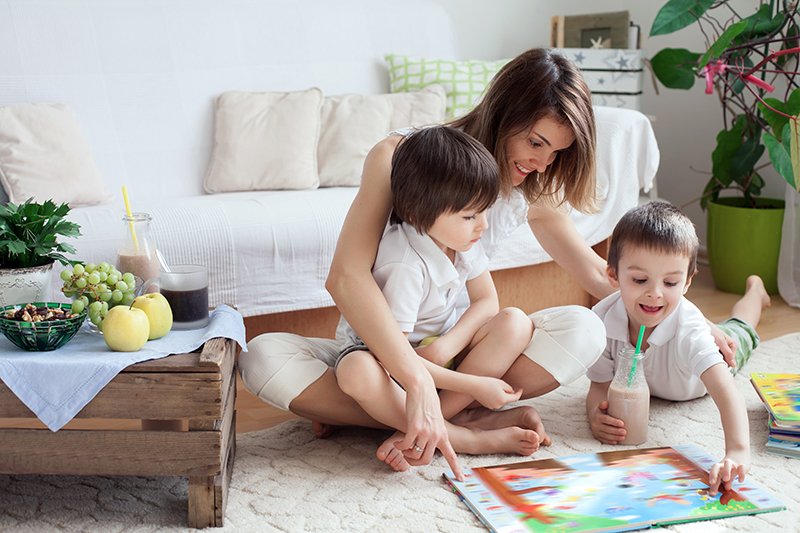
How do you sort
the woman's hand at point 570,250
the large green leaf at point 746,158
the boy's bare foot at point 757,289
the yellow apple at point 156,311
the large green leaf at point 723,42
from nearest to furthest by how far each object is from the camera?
the yellow apple at point 156,311 → the woman's hand at point 570,250 → the boy's bare foot at point 757,289 → the large green leaf at point 723,42 → the large green leaf at point 746,158

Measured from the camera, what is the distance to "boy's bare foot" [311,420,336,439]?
181 centimetres

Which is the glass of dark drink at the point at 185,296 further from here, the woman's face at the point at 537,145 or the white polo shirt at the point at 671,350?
the white polo shirt at the point at 671,350

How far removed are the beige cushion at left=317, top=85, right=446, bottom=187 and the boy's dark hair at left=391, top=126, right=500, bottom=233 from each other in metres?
1.09

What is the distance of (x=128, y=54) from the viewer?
8.66 feet

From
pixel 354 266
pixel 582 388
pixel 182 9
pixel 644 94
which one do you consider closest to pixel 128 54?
pixel 182 9

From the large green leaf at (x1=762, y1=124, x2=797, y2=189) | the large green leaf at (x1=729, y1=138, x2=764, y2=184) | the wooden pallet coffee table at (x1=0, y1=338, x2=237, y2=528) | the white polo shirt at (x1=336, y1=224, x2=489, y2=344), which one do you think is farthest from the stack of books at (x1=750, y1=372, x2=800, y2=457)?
the large green leaf at (x1=729, y1=138, x2=764, y2=184)

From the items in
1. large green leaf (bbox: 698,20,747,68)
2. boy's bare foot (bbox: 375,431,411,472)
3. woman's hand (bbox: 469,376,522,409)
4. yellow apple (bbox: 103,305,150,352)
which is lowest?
boy's bare foot (bbox: 375,431,411,472)

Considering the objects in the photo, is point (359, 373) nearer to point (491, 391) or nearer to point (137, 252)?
point (491, 391)

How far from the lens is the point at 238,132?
2654mm

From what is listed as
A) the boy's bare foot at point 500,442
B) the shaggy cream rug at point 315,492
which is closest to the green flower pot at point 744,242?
the shaggy cream rug at point 315,492

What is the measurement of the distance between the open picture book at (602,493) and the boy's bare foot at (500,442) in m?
0.05

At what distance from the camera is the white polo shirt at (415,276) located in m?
1.64

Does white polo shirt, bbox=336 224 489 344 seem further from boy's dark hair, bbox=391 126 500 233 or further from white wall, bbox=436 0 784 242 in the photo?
white wall, bbox=436 0 784 242

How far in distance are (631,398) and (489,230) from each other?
41 cm
